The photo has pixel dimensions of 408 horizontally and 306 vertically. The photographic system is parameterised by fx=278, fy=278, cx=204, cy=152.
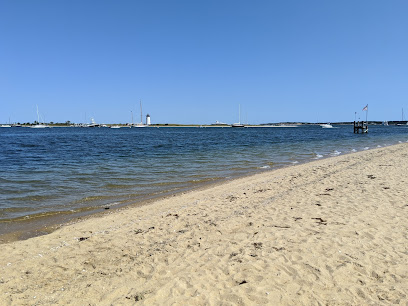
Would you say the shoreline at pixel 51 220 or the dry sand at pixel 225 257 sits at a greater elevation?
the dry sand at pixel 225 257

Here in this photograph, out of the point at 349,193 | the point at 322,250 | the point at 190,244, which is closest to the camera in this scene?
the point at 322,250

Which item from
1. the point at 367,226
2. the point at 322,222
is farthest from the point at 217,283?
the point at 367,226

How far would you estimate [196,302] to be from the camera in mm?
3844

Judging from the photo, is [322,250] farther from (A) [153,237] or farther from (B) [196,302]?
(A) [153,237]

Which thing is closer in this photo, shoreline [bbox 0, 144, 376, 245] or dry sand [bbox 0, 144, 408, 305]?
dry sand [bbox 0, 144, 408, 305]

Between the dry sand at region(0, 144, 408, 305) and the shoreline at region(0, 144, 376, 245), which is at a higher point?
the dry sand at region(0, 144, 408, 305)

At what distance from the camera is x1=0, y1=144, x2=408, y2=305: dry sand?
4004 millimetres

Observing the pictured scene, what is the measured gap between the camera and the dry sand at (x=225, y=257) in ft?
13.1

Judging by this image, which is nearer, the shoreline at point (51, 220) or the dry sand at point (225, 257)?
the dry sand at point (225, 257)

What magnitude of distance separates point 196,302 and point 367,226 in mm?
4421

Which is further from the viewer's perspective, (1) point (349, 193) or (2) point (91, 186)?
(2) point (91, 186)

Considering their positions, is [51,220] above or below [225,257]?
below

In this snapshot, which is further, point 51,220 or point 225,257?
point 51,220

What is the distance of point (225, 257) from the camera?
5047 millimetres
